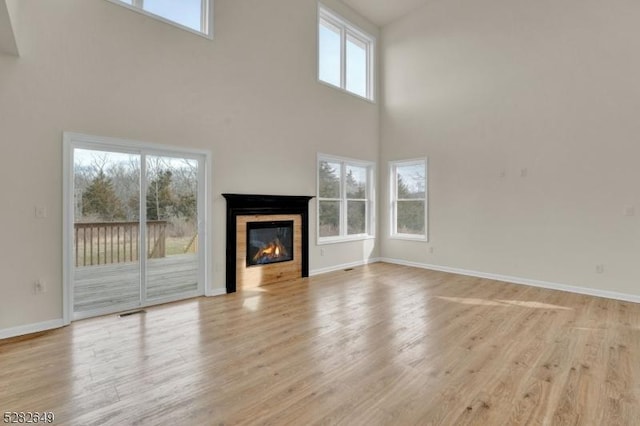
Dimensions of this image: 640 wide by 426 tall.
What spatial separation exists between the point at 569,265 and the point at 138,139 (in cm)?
624

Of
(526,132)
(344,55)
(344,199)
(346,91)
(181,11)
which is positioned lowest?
(344,199)

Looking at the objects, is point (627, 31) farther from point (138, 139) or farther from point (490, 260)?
point (138, 139)

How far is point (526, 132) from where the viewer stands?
205 inches

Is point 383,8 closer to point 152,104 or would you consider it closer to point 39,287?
point 152,104

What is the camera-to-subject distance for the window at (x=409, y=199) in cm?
658

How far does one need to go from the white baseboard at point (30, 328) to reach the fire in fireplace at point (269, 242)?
233cm

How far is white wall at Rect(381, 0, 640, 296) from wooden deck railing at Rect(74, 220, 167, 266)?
4.73m

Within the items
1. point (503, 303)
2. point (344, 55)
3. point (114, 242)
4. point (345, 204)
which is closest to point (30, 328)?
point (114, 242)

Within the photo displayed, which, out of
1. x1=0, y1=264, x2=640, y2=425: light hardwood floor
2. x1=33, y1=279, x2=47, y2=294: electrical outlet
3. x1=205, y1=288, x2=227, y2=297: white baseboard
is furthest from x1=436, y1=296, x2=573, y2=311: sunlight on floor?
x1=33, y1=279, x2=47, y2=294: electrical outlet

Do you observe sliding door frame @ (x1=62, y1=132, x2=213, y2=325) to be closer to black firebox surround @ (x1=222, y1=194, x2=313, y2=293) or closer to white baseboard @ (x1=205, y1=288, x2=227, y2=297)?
white baseboard @ (x1=205, y1=288, x2=227, y2=297)

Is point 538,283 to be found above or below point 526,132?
below

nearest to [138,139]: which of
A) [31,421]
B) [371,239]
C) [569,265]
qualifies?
[31,421]

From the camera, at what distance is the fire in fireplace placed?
505cm

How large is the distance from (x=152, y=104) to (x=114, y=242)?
5.70 ft
